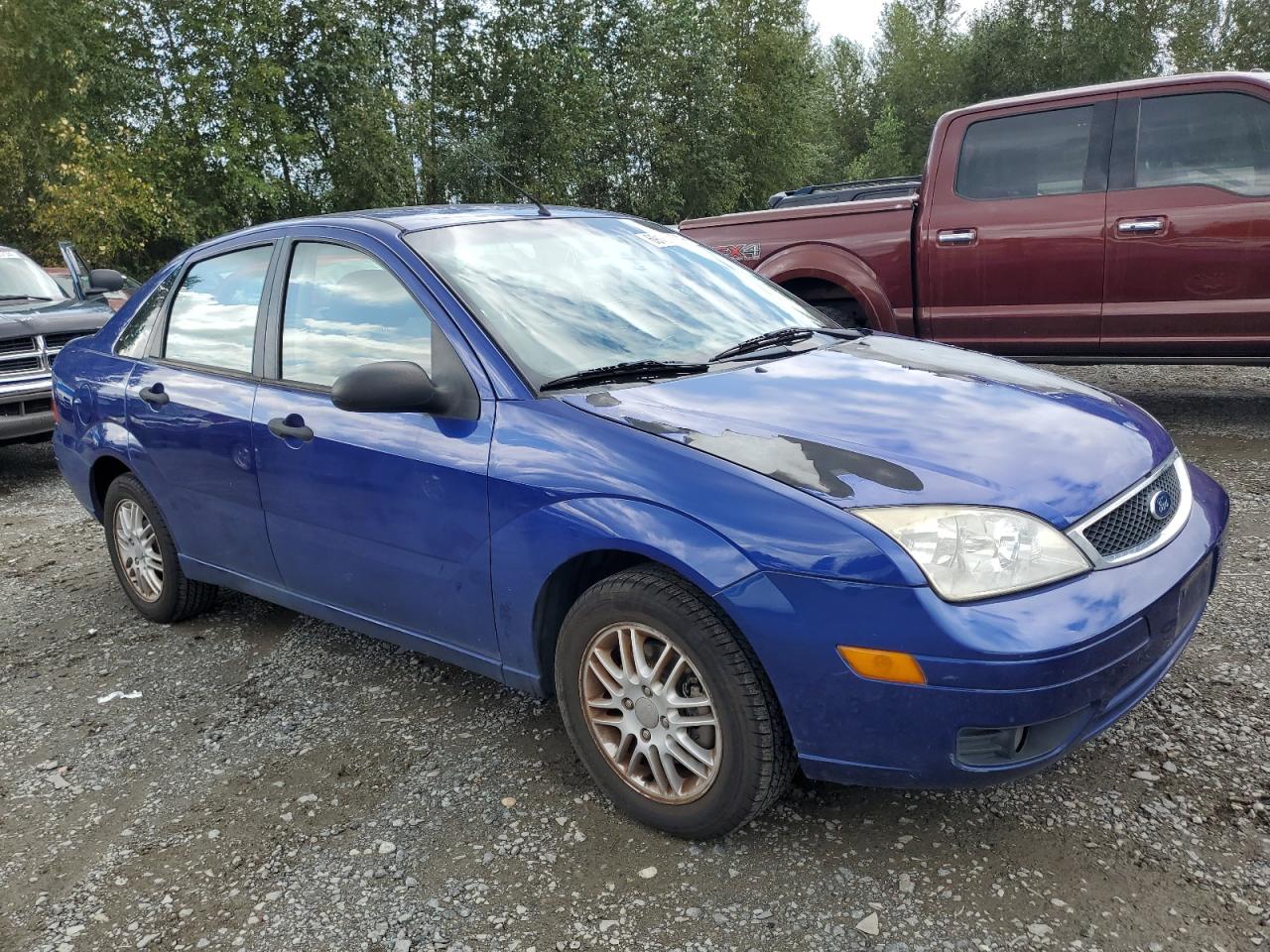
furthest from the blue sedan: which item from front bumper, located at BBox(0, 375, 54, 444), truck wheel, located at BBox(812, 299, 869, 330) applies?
front bumper, located at BBox(0, 375, 54, 444)

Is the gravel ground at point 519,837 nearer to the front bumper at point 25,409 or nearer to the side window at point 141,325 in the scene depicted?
the side window at point 141,325

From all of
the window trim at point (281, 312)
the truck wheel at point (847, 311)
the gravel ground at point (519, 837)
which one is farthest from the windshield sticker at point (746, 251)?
the gravel ground at point (519, 837)

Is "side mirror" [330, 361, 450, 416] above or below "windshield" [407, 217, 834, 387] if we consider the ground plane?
below

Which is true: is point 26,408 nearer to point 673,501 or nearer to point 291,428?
point 291,428

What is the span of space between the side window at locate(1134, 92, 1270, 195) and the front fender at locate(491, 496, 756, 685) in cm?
503

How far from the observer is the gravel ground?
2355mm

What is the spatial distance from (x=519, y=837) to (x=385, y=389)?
1282mm

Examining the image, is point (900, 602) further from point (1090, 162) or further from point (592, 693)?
point (1090, 162)

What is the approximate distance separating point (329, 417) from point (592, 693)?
129cm

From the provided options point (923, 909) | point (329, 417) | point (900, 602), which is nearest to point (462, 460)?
point (329, 417)

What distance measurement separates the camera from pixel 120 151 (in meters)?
21.1

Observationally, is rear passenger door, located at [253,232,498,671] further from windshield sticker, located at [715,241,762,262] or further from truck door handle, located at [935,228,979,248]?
truck door handle, located at [935,228,979,248]

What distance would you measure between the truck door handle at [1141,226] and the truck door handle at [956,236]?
85cm

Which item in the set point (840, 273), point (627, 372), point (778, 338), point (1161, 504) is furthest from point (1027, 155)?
point (627, 372)
